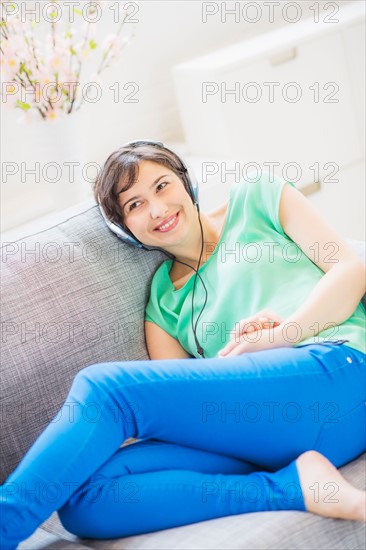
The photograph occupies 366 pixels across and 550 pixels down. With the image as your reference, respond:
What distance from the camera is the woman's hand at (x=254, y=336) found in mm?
1689

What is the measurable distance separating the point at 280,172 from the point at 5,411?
5.07 feet

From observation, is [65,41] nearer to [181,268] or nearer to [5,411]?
[181,268]

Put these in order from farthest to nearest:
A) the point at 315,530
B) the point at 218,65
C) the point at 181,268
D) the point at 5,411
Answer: the point at 218,65, the point at 181,268, the point at 5,411, the point at 315,530

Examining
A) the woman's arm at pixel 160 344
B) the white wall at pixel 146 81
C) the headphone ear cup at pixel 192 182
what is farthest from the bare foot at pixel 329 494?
the white wall at pixel 146 81

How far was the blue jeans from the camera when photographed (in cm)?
142

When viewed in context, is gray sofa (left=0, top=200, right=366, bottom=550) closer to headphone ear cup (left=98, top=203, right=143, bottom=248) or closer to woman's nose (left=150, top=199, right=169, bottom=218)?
headphone ear cup (left=98, top=203, right=143, bottom=248)

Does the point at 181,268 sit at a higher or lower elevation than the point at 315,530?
higher

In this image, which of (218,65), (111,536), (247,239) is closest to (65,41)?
(218,65)

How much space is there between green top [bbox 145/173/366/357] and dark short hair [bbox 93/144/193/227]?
0.15m

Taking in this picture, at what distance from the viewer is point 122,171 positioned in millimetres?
1845

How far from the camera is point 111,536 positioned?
4.76 feet

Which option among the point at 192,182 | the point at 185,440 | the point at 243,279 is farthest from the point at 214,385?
the point at 192,182

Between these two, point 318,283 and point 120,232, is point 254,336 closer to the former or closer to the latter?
point 318,283

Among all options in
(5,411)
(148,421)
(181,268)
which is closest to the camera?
(148,421)
